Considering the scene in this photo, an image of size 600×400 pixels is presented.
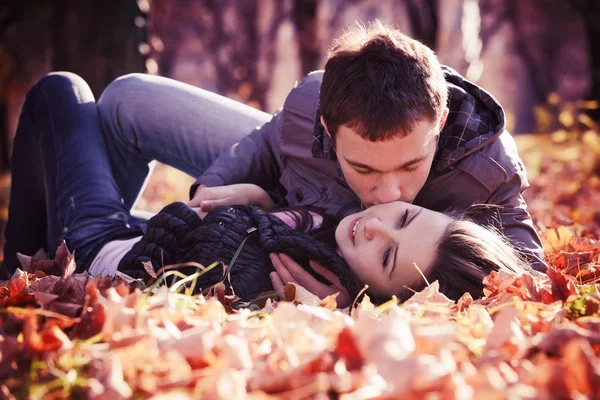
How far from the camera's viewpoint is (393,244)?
2.40 metres

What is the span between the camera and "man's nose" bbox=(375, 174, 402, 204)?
2.51 meters

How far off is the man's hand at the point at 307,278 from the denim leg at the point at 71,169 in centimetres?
99

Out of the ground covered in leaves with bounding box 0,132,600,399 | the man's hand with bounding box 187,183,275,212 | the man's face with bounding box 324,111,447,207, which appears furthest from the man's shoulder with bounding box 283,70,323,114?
the ground covered in leaves with bounding box 0,132,600,399

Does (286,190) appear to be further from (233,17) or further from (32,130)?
(233,17)

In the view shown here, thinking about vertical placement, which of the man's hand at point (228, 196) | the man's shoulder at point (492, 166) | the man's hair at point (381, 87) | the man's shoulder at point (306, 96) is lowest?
the man's hand at point (228, 196)

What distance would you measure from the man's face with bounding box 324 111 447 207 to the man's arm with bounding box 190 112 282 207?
0.77 meters

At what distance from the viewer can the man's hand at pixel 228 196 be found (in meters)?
2.91

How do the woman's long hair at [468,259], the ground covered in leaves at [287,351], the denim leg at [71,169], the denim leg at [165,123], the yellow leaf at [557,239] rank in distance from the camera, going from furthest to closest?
the denim leg at [165,123], the denim leg at [71,169], the yellow leaf at [557,239], the woman's long hair at [468,259], the ground covered in leaves at [287,351]

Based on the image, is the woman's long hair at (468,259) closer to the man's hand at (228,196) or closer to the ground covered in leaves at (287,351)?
the ground covered in leaves at (287,351)

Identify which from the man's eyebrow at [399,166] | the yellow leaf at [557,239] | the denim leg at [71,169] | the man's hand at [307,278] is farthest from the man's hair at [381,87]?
the denim leg at [71,169]

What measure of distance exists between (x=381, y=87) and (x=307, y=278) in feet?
2.51

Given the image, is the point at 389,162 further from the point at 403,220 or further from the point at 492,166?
the point at 492,166

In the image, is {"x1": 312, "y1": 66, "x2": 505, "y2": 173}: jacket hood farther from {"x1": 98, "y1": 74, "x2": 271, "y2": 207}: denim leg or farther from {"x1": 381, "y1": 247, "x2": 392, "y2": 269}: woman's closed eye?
{"x1": 98, "y1": 74, "x2": 271, "y2": 207}: denim leg

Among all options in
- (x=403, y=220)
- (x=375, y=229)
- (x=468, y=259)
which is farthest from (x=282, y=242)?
(x=468, y=259)
